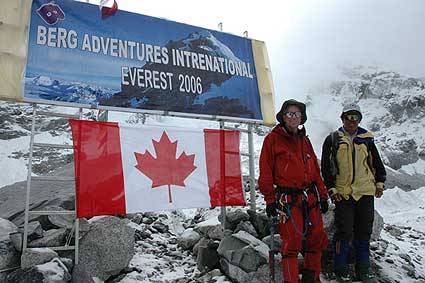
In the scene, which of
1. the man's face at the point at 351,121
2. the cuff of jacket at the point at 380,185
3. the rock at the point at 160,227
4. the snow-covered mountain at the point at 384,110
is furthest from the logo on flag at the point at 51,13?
the snow-covered mountain at the point at 384,110

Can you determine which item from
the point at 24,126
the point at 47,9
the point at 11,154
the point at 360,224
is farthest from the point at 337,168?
the point at 24,126

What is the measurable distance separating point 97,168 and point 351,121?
343cm

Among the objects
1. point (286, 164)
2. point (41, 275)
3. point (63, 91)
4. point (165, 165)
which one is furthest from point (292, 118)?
point (41, 275)

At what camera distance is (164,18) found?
19.0 ft

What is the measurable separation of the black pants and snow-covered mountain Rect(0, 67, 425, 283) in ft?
2.99

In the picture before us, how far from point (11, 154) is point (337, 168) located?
44.9 metres

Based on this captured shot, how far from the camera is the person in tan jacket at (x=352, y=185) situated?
412cm

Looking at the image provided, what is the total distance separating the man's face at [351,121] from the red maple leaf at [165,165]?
233cm

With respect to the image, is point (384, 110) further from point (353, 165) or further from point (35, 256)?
point (35, 256)

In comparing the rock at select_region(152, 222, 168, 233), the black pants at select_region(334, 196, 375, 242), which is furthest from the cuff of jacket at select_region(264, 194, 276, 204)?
the rock at select_region(152, 222, 168, 233)

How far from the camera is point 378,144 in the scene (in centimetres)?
5234

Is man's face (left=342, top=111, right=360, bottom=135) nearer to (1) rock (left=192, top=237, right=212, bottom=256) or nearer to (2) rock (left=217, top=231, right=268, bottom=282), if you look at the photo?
(2) rock (left=217, top=231, right=268, bottom=282)

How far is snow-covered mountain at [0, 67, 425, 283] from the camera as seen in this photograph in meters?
4.99

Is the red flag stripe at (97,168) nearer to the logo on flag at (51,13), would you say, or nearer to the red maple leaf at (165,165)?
the red maple leaf at (165,165)
